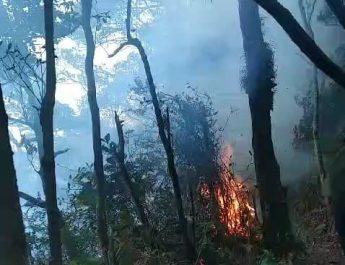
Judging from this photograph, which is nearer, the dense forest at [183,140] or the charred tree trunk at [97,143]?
the dense forest at [183,140]

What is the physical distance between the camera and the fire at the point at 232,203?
8.97 meters

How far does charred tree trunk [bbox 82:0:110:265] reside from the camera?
6895 millimetres

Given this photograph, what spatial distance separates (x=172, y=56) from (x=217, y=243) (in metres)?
11.5

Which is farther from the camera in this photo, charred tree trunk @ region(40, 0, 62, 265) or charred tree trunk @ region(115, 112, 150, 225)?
charred tree trunk @ region(115, 112, 150, 225)

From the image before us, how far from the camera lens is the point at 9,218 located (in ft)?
7.30

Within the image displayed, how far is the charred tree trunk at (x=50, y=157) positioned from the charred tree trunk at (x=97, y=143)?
1.08 m

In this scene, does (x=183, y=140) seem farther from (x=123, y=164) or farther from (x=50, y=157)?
(x=50, y=157)

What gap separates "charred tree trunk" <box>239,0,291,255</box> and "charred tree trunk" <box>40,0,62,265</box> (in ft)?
10.2

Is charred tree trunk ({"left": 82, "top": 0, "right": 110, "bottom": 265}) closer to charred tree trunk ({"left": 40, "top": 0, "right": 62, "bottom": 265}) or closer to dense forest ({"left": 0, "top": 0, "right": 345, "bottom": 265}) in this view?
dense forest ({"left": 0, "top": 0, "right": 345, "bottom": 265})

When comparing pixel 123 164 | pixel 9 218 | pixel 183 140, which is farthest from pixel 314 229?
→ pixel 9 218

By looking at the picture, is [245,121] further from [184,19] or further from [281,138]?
[184,19]

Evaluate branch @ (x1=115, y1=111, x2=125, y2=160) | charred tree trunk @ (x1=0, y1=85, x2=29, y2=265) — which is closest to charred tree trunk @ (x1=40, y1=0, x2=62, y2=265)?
branch @ (x1=115, y1=111, x2=125, y2=160)

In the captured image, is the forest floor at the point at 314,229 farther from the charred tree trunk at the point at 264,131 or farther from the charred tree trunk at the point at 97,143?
the charred tree trunk at the point at 97,143

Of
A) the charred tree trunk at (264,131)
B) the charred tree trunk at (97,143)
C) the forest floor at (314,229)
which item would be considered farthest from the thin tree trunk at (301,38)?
the forest floor at (314,229)
